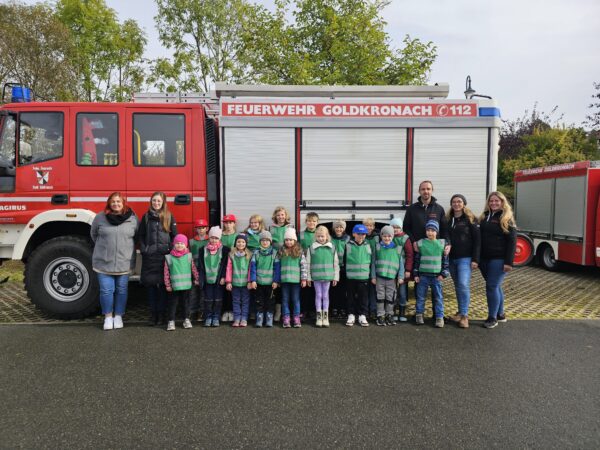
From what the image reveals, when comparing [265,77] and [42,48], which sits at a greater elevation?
[42,48]

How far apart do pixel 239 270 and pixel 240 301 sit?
1.46ft

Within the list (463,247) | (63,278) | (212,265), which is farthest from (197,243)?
(463,247)

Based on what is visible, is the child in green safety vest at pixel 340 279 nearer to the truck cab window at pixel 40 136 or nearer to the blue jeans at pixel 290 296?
the blue jeans at pixel 290 296

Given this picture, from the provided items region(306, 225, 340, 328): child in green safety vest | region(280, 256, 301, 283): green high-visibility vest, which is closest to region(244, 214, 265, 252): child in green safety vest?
region(280, 256, 301, 283): green high-visibility vest

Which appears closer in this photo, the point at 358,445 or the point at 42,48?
the point at 358,445

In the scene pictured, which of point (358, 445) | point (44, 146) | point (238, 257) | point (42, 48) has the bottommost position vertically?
point (358, 445)

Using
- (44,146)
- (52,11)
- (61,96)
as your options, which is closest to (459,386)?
(44,146)

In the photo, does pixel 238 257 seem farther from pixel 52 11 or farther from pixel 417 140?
pixel 52 11

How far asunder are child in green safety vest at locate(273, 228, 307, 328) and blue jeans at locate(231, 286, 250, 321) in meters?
0.43

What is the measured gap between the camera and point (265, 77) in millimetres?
14031

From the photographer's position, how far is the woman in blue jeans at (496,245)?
5340 millimetres

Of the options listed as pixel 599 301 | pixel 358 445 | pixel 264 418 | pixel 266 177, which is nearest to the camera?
pixel 358 445

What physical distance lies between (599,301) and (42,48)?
682 inches

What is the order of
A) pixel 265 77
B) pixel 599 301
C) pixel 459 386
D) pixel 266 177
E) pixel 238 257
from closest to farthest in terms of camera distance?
pixel 459 386
pixel 238 257
pixel 266 177
pixel 599 301
pixel 265 77
